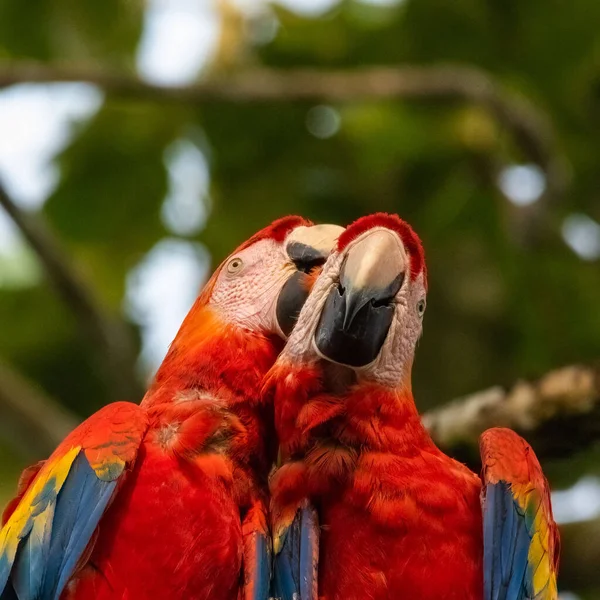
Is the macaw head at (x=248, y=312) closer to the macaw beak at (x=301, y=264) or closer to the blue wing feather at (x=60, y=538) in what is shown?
the macaw beak at (x=301, y=264)

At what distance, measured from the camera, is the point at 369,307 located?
186 centimetres

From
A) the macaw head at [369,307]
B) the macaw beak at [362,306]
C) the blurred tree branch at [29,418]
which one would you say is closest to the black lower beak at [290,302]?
the macaw head at [369,307]

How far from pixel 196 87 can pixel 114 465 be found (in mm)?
2236

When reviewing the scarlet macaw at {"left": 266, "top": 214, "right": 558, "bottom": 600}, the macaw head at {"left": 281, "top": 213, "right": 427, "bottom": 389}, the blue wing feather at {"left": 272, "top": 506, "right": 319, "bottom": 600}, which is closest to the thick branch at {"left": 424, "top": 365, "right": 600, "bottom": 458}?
the scarlet macaw at {"left": 266, "top": 214, "right": 558, "bottom": 600}

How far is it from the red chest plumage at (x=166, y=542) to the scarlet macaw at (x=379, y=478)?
0.39 feet

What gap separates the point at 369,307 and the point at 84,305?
7.35 feet

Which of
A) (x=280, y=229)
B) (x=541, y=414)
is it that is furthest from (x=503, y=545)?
(x=280, y=229)

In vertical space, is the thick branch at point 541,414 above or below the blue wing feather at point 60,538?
above

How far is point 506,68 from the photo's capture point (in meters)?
4.63

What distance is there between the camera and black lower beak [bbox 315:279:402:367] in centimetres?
185

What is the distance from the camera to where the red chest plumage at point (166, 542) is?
1.81 m

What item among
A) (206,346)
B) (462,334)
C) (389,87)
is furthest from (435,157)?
(206,346)

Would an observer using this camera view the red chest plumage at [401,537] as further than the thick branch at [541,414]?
No

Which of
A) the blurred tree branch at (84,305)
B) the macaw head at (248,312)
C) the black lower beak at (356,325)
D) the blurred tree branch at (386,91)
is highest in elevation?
the blurred tree branch at (386,91)
